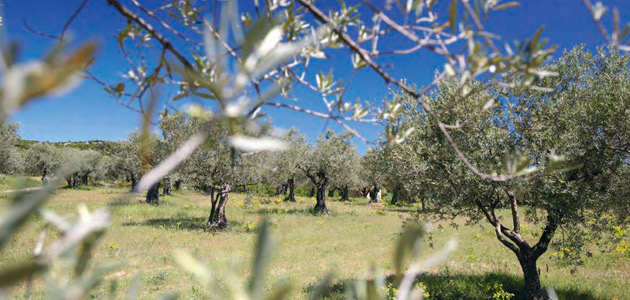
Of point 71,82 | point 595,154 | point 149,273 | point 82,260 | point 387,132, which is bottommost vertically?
point 149,273

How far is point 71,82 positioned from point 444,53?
117cm

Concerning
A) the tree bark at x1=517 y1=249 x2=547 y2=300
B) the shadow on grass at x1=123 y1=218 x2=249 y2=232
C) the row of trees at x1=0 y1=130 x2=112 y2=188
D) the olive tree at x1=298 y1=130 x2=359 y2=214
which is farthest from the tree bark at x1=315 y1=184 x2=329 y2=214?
the tree bark at x1=517 y1=249 x2=547 y2=300

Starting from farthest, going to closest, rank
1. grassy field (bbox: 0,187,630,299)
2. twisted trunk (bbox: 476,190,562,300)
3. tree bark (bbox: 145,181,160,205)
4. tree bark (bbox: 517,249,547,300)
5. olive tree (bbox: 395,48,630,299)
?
tree bark (bbox: 145,181,160,205) → grassy field (bbox: 0,187,630,299) → tree bark (bbox: 517,249,547,300) → twisted trunk (bbox: 476,190,562,300) → olive tree (bbox: 395,48,630,299)

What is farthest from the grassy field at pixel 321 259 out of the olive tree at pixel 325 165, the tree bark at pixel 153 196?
the olive tree at pixel 325 165

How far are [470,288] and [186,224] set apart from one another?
16.9 metres

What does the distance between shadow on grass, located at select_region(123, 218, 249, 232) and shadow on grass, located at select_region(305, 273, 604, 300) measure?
1127 centimetres

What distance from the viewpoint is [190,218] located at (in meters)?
25.6

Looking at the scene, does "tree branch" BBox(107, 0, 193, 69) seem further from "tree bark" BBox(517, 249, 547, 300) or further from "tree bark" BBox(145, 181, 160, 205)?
"tree bark" BBox(145, 181, 160, 205)

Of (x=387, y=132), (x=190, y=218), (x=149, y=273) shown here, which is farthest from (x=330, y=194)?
(x=387, y=132)

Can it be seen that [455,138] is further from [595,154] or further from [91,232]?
[91,232]

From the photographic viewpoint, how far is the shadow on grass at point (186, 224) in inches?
830

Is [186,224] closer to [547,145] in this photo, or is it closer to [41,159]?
[547,145]

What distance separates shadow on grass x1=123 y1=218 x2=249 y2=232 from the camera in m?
21.1

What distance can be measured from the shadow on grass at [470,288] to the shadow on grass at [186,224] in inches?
444
